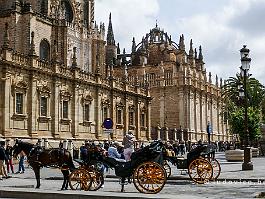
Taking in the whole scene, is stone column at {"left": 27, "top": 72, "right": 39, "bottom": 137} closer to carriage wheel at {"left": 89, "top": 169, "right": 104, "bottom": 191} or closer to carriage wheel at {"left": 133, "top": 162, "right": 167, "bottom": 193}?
carriage wheel at {"left": 89, "top": 169, "right": 104, "bottom": 191}

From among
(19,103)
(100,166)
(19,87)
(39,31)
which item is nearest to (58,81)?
(19,87)

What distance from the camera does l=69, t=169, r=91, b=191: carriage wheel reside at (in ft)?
41.8

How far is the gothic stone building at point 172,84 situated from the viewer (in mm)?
67438

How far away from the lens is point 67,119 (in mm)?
35281

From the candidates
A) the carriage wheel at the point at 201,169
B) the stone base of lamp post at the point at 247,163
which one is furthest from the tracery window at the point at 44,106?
the carriage wheel at the point at 201,169

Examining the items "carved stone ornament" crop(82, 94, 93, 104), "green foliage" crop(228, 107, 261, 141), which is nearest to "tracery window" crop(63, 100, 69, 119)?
"carved stone ornament" crop(82, 94, 93, 104)

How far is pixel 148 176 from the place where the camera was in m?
12.3

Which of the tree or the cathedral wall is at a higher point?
the cathedral wall

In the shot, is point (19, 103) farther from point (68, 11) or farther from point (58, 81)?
point (68, 11)

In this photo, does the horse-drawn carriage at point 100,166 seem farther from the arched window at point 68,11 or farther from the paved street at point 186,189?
the arched window at point 68,11

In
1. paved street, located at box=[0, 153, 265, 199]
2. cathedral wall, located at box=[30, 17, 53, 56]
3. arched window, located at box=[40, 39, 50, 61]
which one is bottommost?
paved street, located at box=[0, 153, 265, 199]

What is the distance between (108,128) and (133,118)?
24.4 metres

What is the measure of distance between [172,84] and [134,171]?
185 ft

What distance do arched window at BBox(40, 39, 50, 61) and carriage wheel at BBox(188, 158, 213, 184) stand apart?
30.2 m
